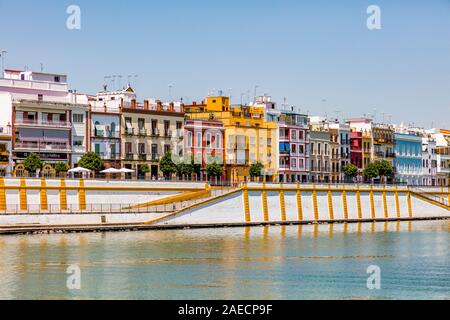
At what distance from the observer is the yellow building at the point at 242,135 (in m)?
112

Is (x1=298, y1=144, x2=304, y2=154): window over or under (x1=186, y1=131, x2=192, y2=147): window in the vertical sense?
under

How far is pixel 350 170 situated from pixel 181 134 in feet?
95.8

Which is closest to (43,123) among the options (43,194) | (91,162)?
(91,162)

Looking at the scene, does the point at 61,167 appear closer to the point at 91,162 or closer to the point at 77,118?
the point at 91,162

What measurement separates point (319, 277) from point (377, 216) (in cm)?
5391

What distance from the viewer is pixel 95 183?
264ft

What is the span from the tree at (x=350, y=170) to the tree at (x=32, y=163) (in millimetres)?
49736

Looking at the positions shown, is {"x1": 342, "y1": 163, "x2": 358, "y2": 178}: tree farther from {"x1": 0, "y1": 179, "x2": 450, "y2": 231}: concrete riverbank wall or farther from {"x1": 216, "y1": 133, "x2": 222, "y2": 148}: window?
{"x1": 216, "y1": 133, "x2": 222, "y2": 148}: window

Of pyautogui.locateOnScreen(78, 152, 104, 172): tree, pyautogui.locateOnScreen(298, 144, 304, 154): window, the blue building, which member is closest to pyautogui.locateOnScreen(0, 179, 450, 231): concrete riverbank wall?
pyautogui.locateOnScreen(78, 152, 104, 172): tree

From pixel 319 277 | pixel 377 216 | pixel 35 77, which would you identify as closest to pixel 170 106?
pixel 35 77

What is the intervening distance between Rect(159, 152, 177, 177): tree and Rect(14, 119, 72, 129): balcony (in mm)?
10697

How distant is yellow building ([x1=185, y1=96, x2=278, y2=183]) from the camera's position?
112188 millimetres

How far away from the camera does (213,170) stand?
105 metres
